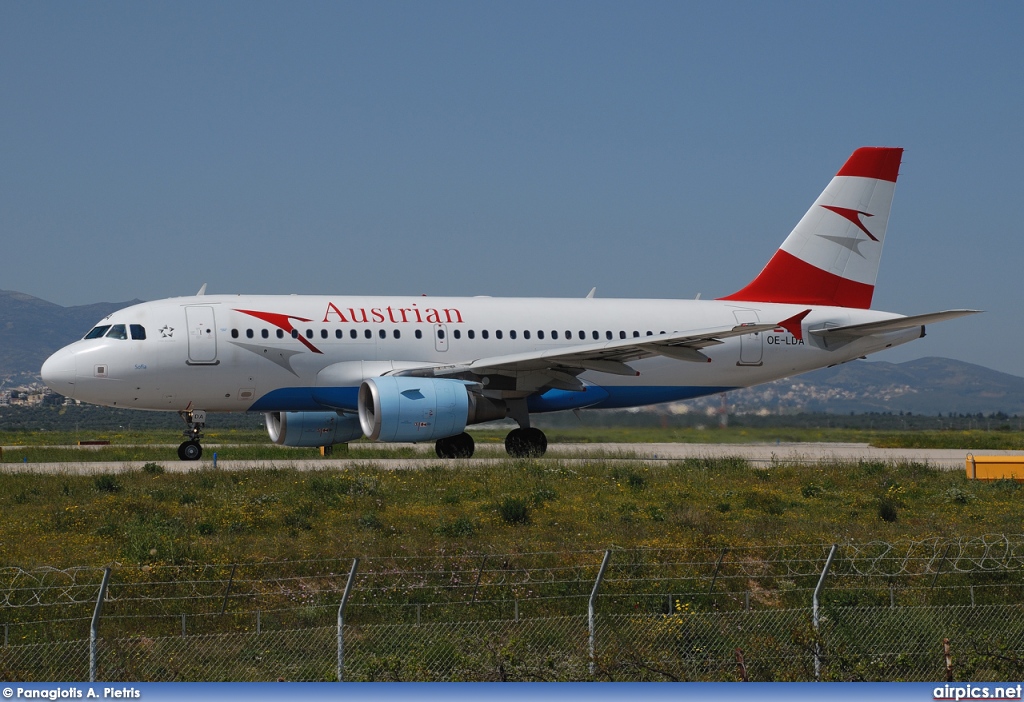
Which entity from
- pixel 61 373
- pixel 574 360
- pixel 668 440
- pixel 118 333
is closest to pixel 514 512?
pixel 574 360

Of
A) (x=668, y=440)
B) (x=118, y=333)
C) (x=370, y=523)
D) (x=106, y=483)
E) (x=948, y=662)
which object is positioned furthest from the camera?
(x=668, y=440)

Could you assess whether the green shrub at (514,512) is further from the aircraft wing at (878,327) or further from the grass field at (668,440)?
the aircraft wing at (878,327)

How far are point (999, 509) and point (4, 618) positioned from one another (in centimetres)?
1746

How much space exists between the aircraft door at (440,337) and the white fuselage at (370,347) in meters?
0.03

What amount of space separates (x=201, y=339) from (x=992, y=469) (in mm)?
19001

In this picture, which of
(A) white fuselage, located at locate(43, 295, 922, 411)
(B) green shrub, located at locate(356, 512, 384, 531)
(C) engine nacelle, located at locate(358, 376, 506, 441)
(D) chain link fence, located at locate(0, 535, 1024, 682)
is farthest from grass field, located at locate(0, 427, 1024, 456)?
(D) chain link fence, located at locate(0, 535, 1024, 682)

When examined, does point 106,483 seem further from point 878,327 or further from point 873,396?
point 873,396

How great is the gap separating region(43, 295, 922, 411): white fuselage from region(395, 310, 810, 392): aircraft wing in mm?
492

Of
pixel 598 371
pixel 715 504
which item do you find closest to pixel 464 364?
pixel 598 371

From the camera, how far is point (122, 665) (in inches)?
495

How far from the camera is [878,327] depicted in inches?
1265

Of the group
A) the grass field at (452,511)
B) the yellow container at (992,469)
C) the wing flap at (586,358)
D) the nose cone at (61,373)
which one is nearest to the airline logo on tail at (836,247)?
the wing flap at (586,358)

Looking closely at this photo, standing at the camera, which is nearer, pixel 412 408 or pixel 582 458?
pixel 412 408

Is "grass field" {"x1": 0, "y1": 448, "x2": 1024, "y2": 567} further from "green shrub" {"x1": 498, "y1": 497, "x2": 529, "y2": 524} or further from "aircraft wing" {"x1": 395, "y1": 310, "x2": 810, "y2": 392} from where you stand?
"aircraft wing" {"x1": 395, "y1": 310, "x2": 810, "y2": 392}
